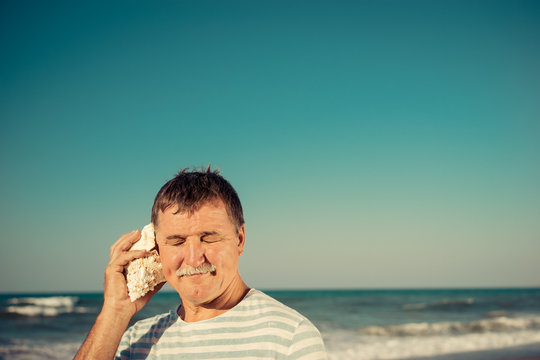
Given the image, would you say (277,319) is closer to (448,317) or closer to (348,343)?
(348,343)

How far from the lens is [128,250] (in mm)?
2498

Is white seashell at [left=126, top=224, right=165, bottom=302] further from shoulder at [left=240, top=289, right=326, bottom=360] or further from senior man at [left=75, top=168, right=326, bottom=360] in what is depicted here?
shoulder at [left=240, top=289, right=326, bottom=360]

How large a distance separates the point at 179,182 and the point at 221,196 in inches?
9.4

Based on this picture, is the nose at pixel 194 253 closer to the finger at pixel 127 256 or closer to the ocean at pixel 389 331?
the finger at pixel 127 256

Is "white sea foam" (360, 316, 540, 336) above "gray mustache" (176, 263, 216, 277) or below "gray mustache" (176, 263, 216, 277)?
below

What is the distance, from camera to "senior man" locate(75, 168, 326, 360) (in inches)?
86.3

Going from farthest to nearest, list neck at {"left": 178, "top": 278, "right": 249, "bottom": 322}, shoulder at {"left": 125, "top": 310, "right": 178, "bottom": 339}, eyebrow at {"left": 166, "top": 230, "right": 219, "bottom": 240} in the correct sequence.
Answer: shoulder at {"left": 125, "top": 310, "right": 178, "bottom": 339}, neck at {"left": 178, "top": 278, "right": 249, "bottom": 322}, eyebrow at {"left": 166, "top": 230, "right": 219, "bottom": 240}

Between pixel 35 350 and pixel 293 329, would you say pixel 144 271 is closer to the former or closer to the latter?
pixel 293 329

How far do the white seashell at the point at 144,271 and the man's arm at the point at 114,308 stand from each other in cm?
3

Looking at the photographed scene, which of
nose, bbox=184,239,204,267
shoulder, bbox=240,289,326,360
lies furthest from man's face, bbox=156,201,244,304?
shoulder, bbox=240,289,326,360

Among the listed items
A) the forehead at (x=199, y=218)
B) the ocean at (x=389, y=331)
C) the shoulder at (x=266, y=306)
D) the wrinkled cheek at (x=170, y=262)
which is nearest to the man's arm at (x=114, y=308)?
the wrinkled cheek at (x=170, y=262)

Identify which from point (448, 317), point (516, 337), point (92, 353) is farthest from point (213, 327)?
point (448, 317)

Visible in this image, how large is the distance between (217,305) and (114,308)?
1.76 ft

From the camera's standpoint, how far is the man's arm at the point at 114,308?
2283 millimetres
